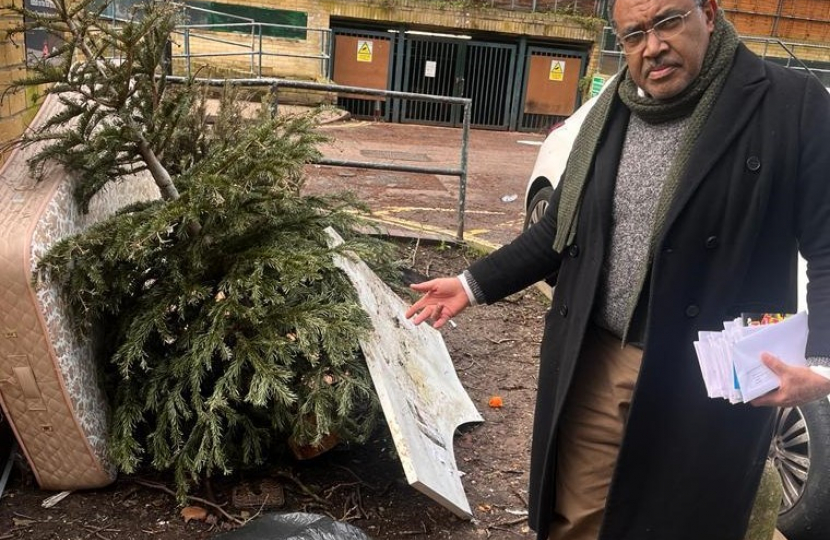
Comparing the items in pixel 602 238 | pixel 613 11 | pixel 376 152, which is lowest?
pixel 376 152

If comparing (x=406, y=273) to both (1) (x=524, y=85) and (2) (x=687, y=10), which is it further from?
(1) (x=524, y=85)

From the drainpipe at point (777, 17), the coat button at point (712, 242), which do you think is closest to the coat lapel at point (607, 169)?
the coat button at point (712, 242)

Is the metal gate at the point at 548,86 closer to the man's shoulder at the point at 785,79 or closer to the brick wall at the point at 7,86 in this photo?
the brick wall at the point at 7,86

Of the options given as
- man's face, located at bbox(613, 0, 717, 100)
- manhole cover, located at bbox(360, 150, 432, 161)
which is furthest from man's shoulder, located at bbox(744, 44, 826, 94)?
manhole cover, located at bbox(360, 150, 432, 161)

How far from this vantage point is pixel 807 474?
10.00 feet

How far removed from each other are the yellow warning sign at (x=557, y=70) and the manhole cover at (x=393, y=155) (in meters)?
7.49

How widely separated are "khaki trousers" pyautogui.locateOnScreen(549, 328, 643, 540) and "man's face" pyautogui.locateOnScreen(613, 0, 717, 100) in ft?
2.33

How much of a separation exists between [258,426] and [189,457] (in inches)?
12.0

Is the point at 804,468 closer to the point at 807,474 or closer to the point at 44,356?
the point at 807,474

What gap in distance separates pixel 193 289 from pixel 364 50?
50.9ft

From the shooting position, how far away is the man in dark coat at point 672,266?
1807 mm

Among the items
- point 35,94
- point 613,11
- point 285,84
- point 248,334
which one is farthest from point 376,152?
point 613,11

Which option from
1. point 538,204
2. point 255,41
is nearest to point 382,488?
point 538,204

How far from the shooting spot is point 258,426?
2.99 m
